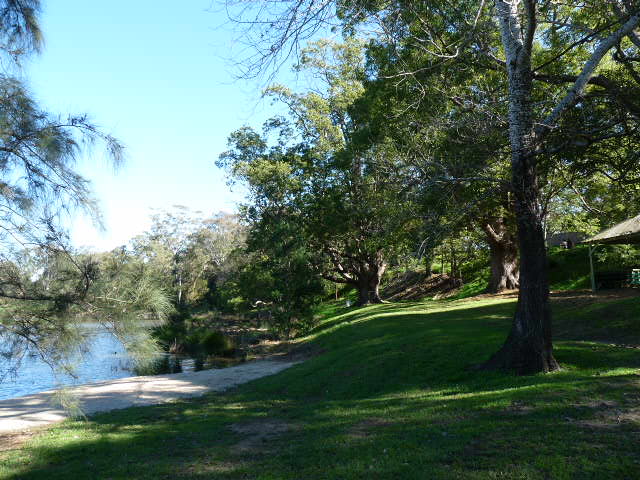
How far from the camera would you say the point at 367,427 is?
742 cm

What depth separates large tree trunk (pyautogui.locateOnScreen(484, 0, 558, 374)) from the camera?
9016 millimetres

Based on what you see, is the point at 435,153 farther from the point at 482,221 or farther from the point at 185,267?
the point at 185,267

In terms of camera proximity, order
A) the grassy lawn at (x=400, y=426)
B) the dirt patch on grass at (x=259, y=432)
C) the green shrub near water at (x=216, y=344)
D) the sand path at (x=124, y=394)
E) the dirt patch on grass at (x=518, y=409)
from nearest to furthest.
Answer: the grassy lawn at (x=400, y=426) → the dirt patch on grass at (x=518, y=409) → the dirt patch on grass at (x=259, y=432) → the sand path at (x=124, y=394) → the green shrub near water at (x=216, y=344)

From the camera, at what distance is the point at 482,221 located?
80.3 feet

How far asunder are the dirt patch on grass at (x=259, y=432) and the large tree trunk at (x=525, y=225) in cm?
417

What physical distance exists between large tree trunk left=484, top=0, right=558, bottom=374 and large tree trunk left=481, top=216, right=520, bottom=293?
18.2m

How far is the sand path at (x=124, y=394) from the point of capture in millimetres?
12633

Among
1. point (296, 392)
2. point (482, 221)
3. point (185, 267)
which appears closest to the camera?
point (296, 392)

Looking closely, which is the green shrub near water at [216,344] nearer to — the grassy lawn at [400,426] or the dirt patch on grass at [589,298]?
the grassy lawn at [400,426]

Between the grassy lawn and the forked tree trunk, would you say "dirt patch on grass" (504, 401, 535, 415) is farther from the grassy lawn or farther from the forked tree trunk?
the forked tree trunk

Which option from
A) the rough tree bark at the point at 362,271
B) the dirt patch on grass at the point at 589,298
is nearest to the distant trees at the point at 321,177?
the rough tree bark at the point at 362,271

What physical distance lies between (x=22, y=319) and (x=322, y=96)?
3042 centimetres

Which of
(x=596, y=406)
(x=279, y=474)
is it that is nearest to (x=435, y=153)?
A: (x=596, y=406)

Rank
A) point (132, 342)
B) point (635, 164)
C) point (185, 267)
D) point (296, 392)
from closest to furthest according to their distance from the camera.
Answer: point (132, 342) → point (635, 164) → point (296, 392) → point (185, 267)
